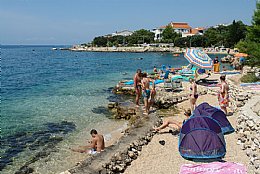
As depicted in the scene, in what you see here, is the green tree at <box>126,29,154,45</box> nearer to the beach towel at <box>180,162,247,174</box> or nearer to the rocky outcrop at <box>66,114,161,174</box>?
the rocky outcrop at <box>66,114,161,174</box>

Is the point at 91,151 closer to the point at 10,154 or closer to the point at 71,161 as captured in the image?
the point at 71,161

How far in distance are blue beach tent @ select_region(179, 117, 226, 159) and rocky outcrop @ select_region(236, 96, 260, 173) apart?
81 centimetres

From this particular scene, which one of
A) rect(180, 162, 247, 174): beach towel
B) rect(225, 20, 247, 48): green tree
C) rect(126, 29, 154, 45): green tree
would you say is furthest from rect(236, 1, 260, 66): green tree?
rect(126, 29, 154, 45): green tree

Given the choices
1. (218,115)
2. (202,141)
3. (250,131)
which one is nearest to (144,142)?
(202,141)

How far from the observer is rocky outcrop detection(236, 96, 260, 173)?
7.52 meters

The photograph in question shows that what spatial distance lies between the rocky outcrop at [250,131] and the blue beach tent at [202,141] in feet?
2.67

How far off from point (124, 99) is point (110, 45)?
106812 millimetres

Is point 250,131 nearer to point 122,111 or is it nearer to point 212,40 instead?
point 122,111

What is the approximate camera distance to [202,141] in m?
7.91

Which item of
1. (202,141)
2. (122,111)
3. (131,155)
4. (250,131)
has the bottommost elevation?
(122,111)

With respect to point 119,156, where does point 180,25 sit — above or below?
above

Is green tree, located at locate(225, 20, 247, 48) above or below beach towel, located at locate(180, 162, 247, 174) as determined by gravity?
above

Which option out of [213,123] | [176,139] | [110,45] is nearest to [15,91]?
[176,139]

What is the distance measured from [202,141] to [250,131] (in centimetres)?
181
